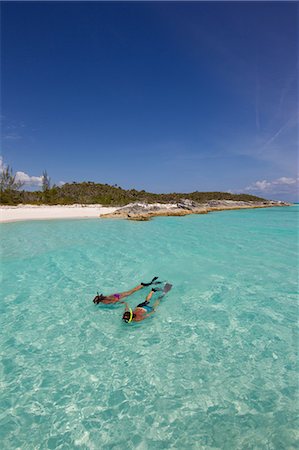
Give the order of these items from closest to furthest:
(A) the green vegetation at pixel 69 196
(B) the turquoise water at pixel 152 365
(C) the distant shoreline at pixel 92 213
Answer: (B) the turquoise water at pixel 152 365, (C) the distant shoreline at pixel 92 213, (A) the green vegetation at pixel 69 196

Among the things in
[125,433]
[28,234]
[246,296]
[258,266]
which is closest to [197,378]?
[125,433]

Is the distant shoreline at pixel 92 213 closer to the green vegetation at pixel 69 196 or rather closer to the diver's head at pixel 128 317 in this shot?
the green vegetation at pixel 69 196

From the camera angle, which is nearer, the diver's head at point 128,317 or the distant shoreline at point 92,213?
the diver's head at point 128,317

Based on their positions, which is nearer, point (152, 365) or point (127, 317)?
point (152, 365)

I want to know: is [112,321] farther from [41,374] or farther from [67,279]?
[67,279]

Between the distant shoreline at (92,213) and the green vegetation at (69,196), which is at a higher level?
the green vegetation at (69,196)

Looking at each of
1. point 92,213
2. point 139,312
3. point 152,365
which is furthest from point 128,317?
point 92,213

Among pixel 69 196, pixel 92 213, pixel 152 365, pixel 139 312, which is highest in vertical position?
pixel 69 196

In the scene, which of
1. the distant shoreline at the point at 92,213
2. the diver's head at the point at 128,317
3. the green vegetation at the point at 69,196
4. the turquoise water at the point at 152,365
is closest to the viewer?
the turquoise water at the point at 152,365

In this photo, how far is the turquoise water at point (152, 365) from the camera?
4.22m

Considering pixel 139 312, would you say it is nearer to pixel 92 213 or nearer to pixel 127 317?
pixel 127 317

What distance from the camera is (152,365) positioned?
5.76 meters

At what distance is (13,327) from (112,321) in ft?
10.0

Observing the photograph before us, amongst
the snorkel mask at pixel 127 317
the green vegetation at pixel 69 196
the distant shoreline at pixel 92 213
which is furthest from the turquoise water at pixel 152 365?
the green vegetation at pixel 69 196
